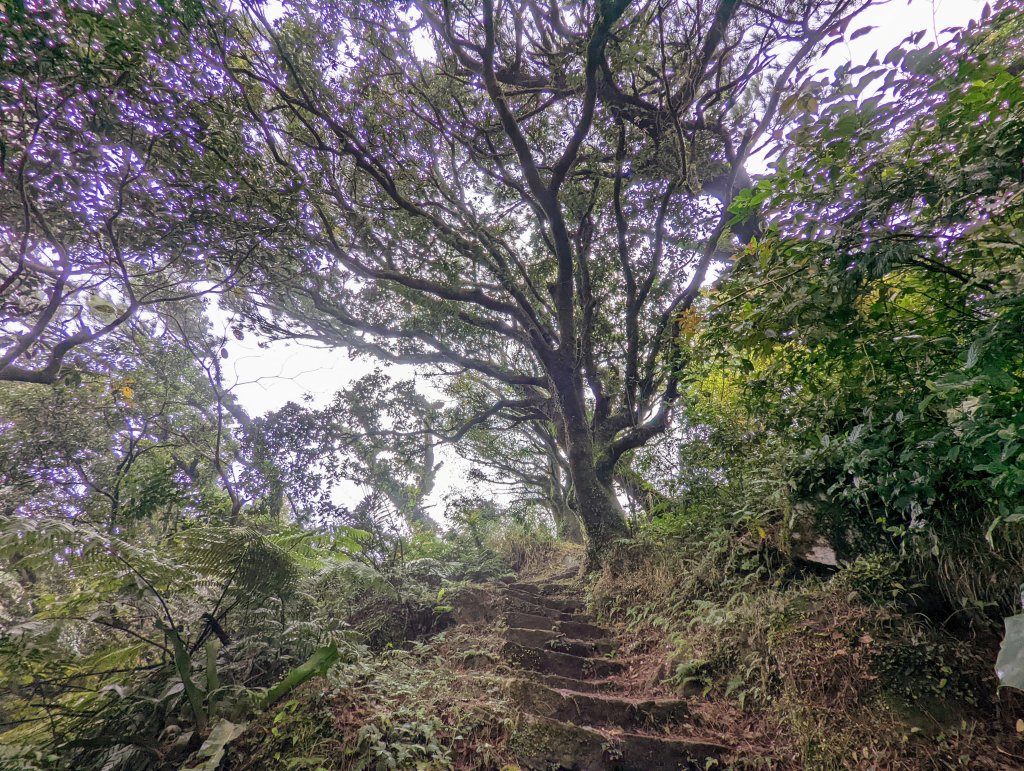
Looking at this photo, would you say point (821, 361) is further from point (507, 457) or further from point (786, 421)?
point (507, 457)

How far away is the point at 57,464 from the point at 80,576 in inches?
174

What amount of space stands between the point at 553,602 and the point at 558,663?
83.3 inches

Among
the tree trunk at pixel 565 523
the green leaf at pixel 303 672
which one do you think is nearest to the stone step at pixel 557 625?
the green leaf at pixel 303 672

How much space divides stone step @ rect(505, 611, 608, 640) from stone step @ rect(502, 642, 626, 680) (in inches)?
24.6

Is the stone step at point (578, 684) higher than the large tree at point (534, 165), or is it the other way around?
the large tree at point (534, 165)

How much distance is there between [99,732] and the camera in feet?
7.86

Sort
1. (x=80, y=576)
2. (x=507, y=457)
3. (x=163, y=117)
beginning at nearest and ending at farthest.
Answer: (x=80, y=576), (x=163, y=117), (x=507, y=457)

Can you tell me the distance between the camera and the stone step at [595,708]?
10.2 ft

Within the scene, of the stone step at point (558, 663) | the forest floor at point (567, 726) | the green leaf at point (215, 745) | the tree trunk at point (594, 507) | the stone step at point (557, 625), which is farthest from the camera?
the tree trunk at point (594, 507)

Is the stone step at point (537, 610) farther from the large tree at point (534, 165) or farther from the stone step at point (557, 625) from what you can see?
the large tree at point (534, 165)

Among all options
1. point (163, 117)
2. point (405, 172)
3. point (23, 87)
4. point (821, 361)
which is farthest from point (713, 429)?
point (23, 87)

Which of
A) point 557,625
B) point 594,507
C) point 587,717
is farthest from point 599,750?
point 594,507

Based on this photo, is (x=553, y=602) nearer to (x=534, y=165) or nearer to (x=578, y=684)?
(x=578, y=684)

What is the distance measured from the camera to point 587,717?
3.14 m
